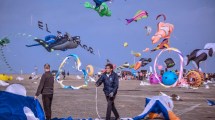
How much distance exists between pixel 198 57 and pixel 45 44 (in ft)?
46.0

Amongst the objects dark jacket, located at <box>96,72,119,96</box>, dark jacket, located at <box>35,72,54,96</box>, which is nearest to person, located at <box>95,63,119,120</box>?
dark jacket, located at <box>96,72,119,96</box>

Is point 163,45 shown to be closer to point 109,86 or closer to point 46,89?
point 109,86

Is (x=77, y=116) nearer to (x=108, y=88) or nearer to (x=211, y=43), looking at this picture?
(x=108, y=88)

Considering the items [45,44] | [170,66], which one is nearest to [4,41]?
[45,44]

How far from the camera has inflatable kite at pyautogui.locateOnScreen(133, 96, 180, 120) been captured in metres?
11.7

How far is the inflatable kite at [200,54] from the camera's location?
3056 cm

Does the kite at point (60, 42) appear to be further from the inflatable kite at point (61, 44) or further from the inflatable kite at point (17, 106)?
the inflatable kite at point (17, 106)

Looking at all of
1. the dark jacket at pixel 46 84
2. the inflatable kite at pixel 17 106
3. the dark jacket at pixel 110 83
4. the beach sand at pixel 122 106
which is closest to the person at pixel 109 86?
the dark jacket at pixel 110 83

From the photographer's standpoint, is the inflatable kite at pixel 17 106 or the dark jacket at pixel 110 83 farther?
the dark jacket at pixel 110 83

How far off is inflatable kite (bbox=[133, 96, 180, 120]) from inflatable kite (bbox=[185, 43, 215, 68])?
63.5 ft

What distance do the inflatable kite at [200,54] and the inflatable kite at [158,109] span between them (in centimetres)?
1935

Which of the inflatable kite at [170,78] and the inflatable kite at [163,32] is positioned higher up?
the inflatable kite at [163,32]

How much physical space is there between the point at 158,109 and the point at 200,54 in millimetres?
20934

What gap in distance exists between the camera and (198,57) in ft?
105
